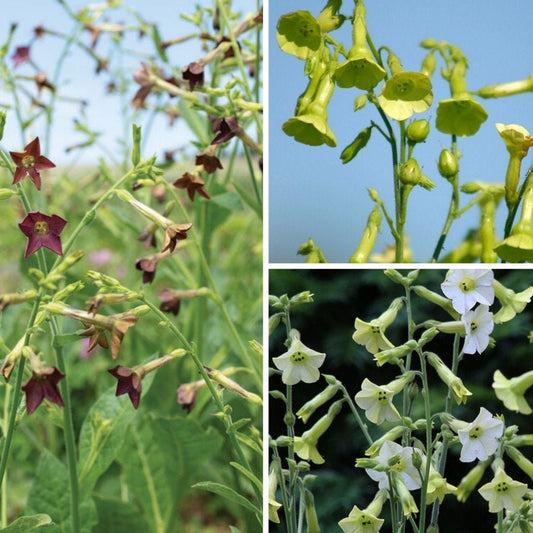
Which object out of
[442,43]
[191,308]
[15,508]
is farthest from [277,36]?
[15,508]

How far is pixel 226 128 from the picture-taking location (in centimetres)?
104

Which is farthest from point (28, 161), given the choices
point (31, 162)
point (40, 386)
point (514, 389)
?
point (514, 389)

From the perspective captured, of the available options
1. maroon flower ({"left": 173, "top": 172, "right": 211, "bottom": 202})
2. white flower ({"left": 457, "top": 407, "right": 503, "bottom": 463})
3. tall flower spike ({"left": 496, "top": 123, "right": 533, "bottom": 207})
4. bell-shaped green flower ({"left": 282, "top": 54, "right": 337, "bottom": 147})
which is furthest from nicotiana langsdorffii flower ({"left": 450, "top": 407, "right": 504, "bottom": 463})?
maroon flower ({"left": 173, "top": 172, "right": 211, "bottom": 202})

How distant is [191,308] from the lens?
4.80 feet

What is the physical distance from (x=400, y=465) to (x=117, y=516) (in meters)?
0.57

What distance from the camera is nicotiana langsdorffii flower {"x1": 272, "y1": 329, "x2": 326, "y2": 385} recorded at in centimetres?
90

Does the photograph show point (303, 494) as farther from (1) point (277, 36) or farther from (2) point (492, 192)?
(1) point (277, 36)

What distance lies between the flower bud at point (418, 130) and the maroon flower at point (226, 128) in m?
0.28

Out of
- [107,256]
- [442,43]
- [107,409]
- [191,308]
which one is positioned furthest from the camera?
[107,256]

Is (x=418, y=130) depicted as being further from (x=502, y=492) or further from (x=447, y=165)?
(x=502, y=492)

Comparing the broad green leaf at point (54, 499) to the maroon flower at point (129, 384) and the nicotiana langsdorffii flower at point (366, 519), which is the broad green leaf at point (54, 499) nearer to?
the maroon flower at point (129, 384)

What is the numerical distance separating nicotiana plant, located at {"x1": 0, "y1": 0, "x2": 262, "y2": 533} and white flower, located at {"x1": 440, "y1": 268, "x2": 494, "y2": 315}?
0.81 feet

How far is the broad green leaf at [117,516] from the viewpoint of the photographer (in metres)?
1.26

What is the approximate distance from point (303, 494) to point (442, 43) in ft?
1.89
